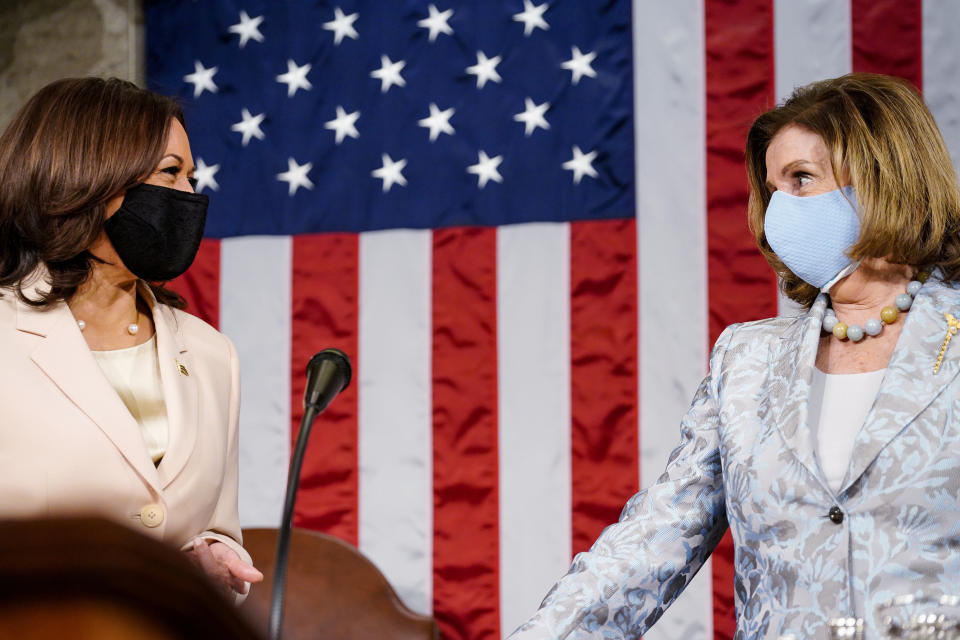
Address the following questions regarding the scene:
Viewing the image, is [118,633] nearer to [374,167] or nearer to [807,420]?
[807,420]

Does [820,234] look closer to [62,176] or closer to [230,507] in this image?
[230,507]

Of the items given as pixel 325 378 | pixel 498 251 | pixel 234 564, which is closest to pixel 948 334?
pixel 325 378

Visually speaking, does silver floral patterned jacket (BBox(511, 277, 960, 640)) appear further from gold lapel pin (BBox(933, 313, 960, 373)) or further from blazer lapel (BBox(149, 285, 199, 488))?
blazer lapel (BBox(149, 285, 199, 488))

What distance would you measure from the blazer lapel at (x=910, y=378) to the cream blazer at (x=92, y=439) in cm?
104

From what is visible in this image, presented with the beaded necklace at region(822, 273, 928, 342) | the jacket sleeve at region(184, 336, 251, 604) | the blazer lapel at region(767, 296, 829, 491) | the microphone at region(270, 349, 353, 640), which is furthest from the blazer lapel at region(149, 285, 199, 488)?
the beaded necklace at region(822, 273, 928, 342)

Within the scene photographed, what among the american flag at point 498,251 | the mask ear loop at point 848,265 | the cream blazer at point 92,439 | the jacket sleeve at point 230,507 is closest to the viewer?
the cream blazer at point 92,439

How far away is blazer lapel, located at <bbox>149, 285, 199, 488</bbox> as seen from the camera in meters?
1.66

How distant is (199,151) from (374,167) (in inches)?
25.5

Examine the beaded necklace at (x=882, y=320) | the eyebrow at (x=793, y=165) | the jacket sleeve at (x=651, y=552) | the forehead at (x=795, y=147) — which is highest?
the forehead at (x=795, y=147)

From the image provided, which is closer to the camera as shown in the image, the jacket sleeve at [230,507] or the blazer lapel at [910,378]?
the blazer lapel at [910,378]

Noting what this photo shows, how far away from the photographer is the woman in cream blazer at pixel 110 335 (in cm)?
157

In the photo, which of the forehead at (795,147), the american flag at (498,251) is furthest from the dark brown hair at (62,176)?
the american flag at (498,251)

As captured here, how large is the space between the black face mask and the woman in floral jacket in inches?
35.1

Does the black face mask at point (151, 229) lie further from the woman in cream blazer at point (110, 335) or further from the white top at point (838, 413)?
the white top at point (838, 413)
